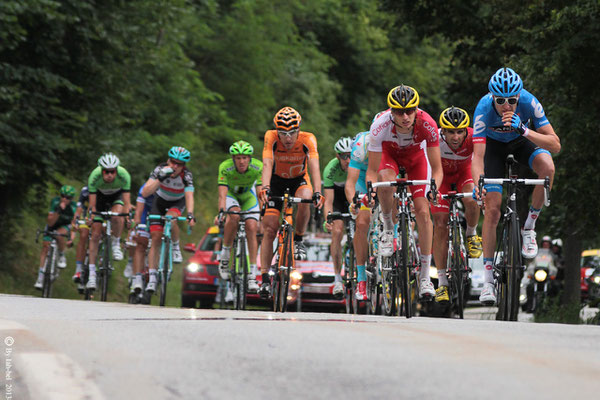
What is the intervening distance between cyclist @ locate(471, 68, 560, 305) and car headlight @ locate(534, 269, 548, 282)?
15.1 meters

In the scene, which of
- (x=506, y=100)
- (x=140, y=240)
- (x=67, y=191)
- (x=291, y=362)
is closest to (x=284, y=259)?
(x=506, y=100)

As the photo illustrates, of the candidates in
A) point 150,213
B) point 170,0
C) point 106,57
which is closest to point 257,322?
point 150,213

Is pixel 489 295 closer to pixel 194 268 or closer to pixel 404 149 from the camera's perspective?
pixel 404 149

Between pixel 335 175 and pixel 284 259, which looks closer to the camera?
pixel 284 259

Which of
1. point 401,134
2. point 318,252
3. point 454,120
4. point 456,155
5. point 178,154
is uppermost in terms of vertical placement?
point 178,154

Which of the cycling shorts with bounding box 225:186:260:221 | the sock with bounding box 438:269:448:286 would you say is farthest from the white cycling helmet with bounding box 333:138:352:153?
the sock with bounding box 438:269:448:286

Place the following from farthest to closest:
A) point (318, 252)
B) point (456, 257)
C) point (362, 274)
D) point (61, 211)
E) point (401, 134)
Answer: point (61, 211) → point (318, 252) → point (362, 274) → point (456, 257) → point (401, 134)

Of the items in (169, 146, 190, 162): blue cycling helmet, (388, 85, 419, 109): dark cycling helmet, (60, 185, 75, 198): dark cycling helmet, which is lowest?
(388, 85, 419, 109): dark cycling helmet

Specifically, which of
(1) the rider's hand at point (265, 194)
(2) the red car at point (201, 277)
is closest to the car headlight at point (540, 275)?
(2) the red car at point (201, 277)

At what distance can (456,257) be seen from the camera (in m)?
12.4

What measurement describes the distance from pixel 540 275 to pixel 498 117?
15846mm

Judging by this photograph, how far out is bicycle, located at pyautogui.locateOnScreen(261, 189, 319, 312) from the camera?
42.9 feet

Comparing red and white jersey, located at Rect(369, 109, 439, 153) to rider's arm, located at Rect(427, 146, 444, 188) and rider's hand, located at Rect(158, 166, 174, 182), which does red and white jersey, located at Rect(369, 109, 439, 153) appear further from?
rider's hand, located at Rect(158, 166, 174, 182)

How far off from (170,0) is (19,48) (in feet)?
17.4
